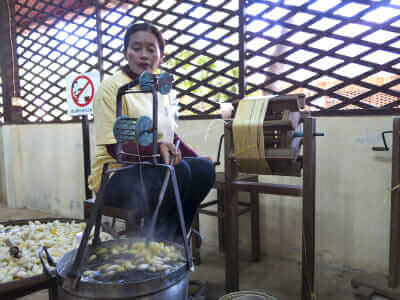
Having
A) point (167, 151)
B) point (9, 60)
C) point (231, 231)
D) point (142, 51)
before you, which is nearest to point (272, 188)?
point (231, 231)

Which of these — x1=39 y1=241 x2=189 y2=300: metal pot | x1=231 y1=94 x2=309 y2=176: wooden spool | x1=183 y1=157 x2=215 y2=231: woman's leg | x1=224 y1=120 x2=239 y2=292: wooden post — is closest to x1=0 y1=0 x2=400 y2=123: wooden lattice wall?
x1=231 y1=94 x2=309 y2=176: wooden spool

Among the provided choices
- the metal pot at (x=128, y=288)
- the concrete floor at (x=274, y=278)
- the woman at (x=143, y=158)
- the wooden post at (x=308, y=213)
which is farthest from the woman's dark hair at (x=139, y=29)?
the concrete floor at (x=274, y=278)

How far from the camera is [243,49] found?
2.18m

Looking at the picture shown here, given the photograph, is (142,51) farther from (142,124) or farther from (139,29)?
(142,124)

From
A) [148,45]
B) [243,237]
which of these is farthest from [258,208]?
[148,45]

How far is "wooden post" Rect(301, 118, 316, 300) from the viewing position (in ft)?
4.34

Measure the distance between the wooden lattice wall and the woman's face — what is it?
41.6 inches

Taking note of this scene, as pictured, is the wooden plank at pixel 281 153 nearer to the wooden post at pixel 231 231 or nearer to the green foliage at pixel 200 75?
the wooden post at pixel 231 231

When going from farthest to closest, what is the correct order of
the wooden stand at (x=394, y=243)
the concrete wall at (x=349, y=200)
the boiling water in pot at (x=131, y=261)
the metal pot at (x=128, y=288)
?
the concrete wall at (x=349, y=200), the wooden stand at (x=394, y=243), the boiling water in pot at (x=131, y=261), the metal pot at (x=128, y=288)

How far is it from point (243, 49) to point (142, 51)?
113cm

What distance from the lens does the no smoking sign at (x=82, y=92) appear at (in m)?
2.38

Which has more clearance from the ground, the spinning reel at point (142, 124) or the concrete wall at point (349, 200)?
the spinning reel at point (142, 124)

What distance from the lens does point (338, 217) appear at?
1.87 m

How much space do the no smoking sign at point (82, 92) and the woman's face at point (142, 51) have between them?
1230 millimetres
